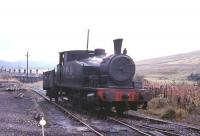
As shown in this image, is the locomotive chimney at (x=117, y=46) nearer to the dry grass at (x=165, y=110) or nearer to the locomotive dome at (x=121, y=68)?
the locomotive dome at (x=121, y=68)

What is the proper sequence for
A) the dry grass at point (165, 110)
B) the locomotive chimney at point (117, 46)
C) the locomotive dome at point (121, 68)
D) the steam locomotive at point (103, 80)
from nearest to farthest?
the steam locomotive at point (103, 80) < the dry grass at point (165, 110) < the locomotive dome at point (121, 68) < the locomotive chimney at point (117, 46)

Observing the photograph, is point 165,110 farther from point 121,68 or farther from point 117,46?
point 117,46

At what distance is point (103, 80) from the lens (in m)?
21.6

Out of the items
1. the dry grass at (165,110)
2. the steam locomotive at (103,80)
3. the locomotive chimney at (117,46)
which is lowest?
the dry grass at (165,110)

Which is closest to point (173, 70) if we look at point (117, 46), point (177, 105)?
point (177, 105)

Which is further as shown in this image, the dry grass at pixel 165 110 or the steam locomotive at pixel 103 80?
A: the dry grass at pixel 165 110

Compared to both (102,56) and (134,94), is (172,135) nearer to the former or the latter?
(134,94)

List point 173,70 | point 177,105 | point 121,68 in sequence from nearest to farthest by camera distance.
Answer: point 121,68, point 177,105, point 173,70

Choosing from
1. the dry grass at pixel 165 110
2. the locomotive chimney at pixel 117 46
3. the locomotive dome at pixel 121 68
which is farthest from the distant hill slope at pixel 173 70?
the locomotive chimney at pixel 117 46

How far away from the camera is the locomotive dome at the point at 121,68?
21469 mm

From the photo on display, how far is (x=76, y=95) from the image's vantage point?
24.0 m

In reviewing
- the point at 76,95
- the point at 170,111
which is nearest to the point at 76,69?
the point at 76,95

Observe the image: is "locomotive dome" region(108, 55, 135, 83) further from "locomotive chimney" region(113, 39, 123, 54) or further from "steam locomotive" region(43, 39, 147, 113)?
"locomotive chimney" region(113, 39, 123, 54)

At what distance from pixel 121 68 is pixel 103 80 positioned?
102cm
